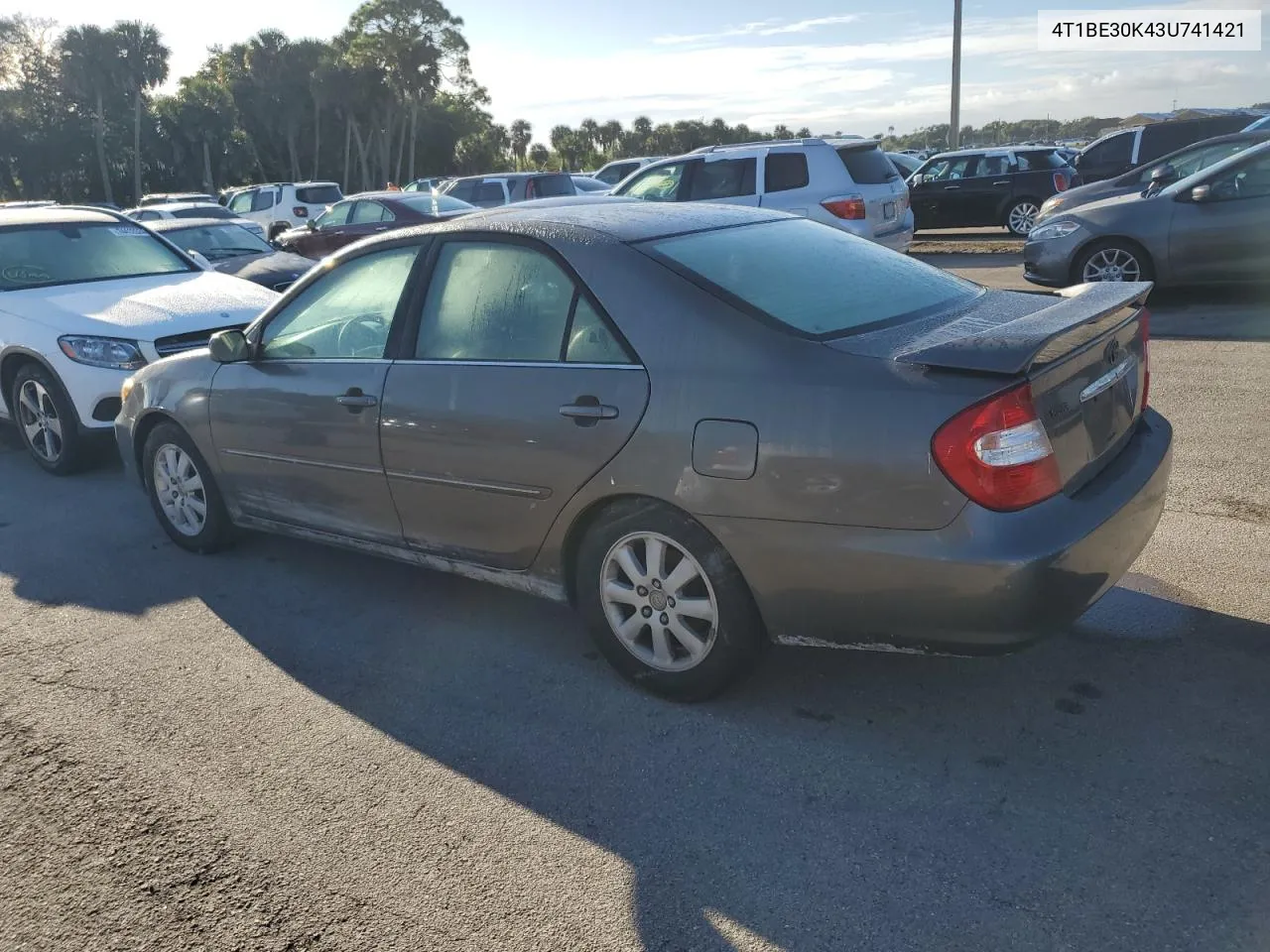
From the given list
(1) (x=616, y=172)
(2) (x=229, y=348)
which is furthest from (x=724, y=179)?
(1) (x=616, y=172)

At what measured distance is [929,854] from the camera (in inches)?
110

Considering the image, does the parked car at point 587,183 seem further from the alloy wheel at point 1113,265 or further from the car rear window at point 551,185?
the alloy wheel at point 1113,265

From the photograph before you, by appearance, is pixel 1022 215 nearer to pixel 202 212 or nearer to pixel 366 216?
pixel 366 216

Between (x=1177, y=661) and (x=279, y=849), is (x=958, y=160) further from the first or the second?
(x=279, y=849)

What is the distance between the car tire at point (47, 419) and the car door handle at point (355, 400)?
349 centimetres

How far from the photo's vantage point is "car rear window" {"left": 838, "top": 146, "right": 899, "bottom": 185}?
12406 millimetres

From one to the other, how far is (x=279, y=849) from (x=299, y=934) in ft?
1.26

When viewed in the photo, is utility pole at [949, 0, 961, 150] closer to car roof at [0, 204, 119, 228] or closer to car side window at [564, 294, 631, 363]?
car roof at [0, 204, 119, 228]

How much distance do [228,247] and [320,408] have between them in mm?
9285

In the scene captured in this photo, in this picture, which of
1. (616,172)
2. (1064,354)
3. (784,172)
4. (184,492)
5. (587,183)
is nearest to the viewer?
(1064,354)

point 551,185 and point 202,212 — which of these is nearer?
point 551,185

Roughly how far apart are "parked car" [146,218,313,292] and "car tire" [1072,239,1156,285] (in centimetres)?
774

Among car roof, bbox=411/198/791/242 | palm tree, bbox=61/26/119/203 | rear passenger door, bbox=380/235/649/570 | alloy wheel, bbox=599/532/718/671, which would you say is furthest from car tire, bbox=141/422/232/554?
palm tree, bbox=61/26/119/203

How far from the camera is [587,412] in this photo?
11.7 ft
